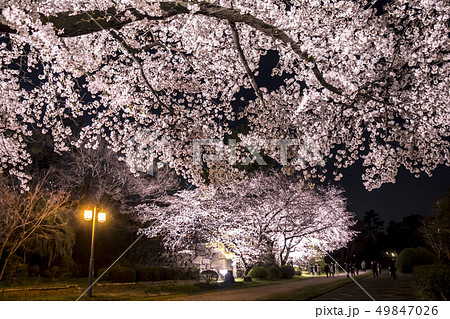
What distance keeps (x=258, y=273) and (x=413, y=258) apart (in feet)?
53.5

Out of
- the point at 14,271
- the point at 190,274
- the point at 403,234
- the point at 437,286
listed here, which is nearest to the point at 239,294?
the point at 437,286

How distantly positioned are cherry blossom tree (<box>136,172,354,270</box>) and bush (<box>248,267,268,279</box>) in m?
0.75

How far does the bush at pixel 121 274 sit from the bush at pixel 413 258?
2299 centimetres

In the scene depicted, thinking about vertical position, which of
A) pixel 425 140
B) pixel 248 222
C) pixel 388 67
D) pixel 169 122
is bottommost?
pixel 248 222

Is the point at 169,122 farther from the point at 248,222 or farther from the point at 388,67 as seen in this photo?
the point at 248,222

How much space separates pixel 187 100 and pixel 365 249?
5833cm

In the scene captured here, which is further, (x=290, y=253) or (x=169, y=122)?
(x=290, y=253)

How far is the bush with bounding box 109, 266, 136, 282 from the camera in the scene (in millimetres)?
19094

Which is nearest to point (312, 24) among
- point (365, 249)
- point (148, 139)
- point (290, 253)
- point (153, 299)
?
point (148, 139)

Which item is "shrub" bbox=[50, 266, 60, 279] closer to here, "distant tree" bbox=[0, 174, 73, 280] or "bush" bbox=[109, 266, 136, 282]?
"distant tree" bbox=[0, 174, 73, 280]

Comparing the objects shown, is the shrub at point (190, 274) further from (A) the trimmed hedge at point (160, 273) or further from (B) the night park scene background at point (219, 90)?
(B) the night park scene background at point (219, 90)

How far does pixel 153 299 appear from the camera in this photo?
11.6m

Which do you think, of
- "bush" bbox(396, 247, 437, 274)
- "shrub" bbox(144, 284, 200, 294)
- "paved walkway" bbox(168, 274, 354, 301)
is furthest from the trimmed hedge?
Answer: "bush" bbox(396, 247, 437, 274)

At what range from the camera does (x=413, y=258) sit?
30422 millimetres
